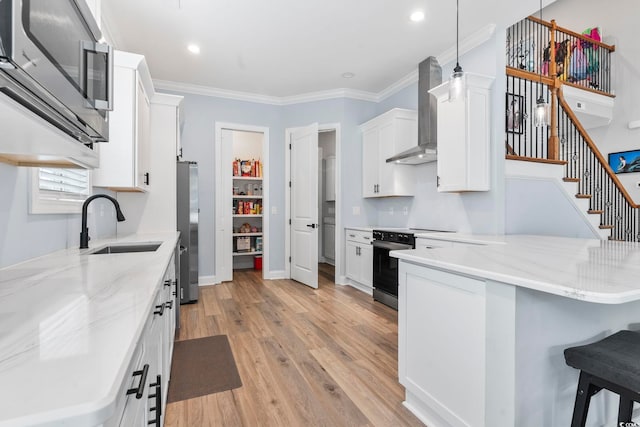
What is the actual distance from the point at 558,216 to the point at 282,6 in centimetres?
345

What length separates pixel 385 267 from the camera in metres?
3.80

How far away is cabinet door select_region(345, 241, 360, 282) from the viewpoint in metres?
4.53

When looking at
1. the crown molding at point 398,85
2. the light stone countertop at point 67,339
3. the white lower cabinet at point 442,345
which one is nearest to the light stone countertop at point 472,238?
the white lower cabinet at point 442,345

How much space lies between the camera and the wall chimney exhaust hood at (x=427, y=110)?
3.63 m

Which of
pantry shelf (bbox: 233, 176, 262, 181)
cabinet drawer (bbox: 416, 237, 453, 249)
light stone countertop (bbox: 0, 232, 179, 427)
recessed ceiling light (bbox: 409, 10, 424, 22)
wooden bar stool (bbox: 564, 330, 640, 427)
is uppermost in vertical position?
recessed ceiling light (bbox: 409, 10, 424, 22)

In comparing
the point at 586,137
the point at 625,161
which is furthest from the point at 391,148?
the point at 625,161

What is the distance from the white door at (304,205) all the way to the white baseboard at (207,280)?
1170 millimetres

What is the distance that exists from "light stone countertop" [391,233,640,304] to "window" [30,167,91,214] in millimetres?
1877

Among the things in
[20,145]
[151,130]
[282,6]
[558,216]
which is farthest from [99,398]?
[558,216]

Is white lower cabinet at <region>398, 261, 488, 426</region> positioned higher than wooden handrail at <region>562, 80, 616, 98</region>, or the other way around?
wooden handrail at <region>562, 80, 616, 98</region>

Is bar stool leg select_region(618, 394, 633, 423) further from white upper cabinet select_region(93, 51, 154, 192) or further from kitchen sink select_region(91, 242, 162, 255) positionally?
white upper cabinet select_region(93, 51, 154, 192)

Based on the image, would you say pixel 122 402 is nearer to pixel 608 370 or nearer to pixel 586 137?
pixel 608 370

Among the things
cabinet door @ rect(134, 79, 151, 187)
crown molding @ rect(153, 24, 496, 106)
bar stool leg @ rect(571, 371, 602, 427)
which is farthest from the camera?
crown molding @ rect(153, 24, 496, 106)

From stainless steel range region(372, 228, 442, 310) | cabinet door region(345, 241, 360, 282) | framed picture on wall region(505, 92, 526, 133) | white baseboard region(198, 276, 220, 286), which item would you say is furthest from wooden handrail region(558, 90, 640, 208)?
white baseboard region(198, 276, 220, 286)
